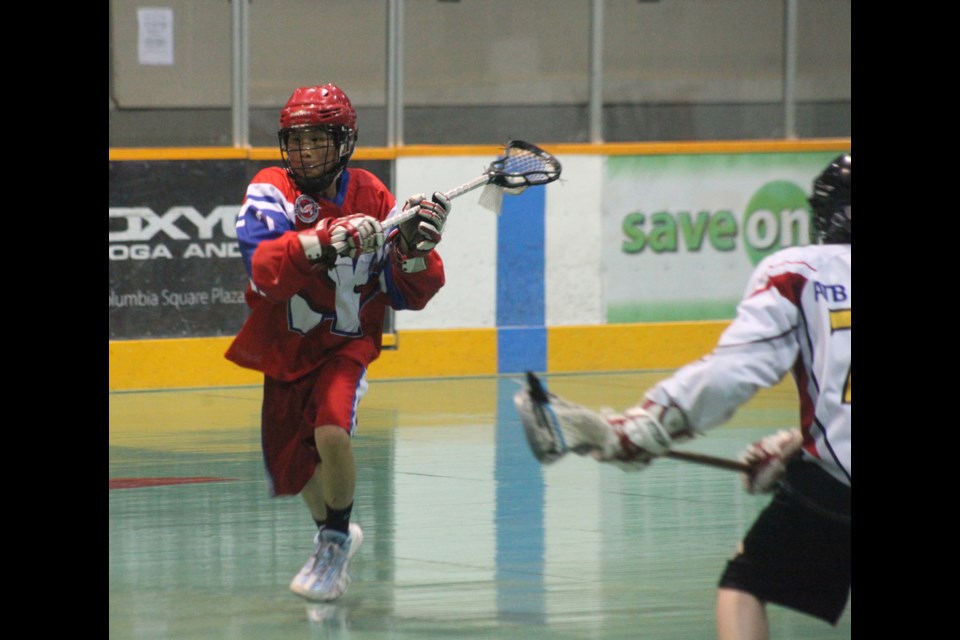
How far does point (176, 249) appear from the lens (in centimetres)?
1181

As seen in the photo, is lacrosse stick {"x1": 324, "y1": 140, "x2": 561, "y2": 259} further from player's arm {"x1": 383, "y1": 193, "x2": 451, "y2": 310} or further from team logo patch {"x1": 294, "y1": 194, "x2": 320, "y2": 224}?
team logo patch {"x1": 294, "y1": 194, "x2": 320, "y2": 224}

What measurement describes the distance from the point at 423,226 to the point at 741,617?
7.55ft

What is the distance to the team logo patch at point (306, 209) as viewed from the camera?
6.16m

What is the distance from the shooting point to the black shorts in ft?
13.4

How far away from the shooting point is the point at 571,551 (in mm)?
6973

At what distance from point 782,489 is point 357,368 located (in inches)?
91.6

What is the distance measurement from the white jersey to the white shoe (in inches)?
94.3

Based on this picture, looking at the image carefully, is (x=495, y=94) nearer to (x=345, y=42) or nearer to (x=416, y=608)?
(x=345, y=42)

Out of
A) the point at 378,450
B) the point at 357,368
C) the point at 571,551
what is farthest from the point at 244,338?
the point at 378,450

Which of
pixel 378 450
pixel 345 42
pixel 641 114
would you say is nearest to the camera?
pixel 378 450

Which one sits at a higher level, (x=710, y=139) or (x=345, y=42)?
(x=345, y=42)

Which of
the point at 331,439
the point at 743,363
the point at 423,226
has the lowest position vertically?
the point at 331,439

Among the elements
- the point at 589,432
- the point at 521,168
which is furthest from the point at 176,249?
the point at 589,432

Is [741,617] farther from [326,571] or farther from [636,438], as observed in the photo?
[326,571]
